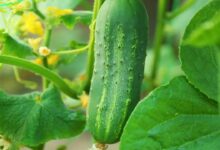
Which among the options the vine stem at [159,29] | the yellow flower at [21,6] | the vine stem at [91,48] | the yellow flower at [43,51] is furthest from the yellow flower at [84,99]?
the vine stem at [159,29]

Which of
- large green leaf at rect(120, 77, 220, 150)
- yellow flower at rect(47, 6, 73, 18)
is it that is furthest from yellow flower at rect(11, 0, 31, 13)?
large green leaf at rect(120, 77, 220, 150)

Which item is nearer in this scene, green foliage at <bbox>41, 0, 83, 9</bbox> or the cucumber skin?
the cucumber skin

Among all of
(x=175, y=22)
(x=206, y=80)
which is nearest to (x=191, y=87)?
(x=206, y=80)

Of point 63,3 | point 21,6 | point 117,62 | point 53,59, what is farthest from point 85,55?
point 117,62

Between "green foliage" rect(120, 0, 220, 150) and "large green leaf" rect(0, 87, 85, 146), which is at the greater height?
"green foliage" rect(120, 0, 220, 150)

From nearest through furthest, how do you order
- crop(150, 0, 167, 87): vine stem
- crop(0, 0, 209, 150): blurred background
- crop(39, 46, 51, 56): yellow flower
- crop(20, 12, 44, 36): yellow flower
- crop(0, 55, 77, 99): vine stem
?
1. crop(0, 55, 77, 99): vine stem
2. crop(39, 46, 51, 56): yellow flower
3. crop(20, 12, 44, 36): yellow flower
4. crop(150, 0, 167, 87): vine stem
5. crop(0, 0, 209, 150): blurred background

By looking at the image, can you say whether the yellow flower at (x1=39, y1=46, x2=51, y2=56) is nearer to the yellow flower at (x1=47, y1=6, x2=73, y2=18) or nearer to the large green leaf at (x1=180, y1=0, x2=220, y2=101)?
the yellow flower at (x1=47, y1=6, x2=73, y2=18)

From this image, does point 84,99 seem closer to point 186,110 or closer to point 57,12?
point 57,12
